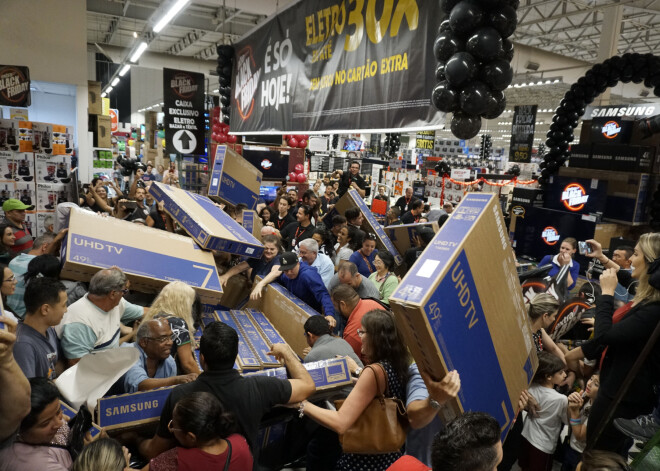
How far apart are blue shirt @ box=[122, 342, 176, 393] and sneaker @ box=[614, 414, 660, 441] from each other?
90.2 inches

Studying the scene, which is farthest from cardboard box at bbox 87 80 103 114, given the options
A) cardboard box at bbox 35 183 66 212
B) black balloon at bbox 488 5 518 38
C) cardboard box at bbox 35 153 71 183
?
black balloon at bbox 488 5 518 38

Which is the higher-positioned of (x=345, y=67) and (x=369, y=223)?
(x=345, y=67)

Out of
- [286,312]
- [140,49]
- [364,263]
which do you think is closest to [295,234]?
[364,263]

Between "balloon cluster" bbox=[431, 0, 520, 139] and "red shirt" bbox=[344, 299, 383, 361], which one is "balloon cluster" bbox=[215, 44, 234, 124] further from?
"red shirt" bbox=[344, 299, 383, 361]

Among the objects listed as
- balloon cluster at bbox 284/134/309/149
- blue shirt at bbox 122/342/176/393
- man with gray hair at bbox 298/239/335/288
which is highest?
balloon cluster at bbox 284/134/309/149

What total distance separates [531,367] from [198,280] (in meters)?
2.36

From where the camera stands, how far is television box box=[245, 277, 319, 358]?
11.4ft

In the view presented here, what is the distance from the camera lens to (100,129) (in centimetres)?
1314

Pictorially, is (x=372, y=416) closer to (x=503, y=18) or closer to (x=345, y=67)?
(x=503, y=18)

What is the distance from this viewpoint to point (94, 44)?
2084cm

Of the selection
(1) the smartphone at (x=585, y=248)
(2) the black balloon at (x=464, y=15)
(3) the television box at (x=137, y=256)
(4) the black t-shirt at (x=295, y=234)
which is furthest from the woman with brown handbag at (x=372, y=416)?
(4) the black t-shirt at (x=295, y=234)

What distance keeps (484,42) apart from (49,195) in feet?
25.7

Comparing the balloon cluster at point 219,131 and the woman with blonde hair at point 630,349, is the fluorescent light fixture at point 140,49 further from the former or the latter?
the woman with blonde hair at point 630,349

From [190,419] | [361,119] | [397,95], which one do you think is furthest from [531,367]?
[361,119]
